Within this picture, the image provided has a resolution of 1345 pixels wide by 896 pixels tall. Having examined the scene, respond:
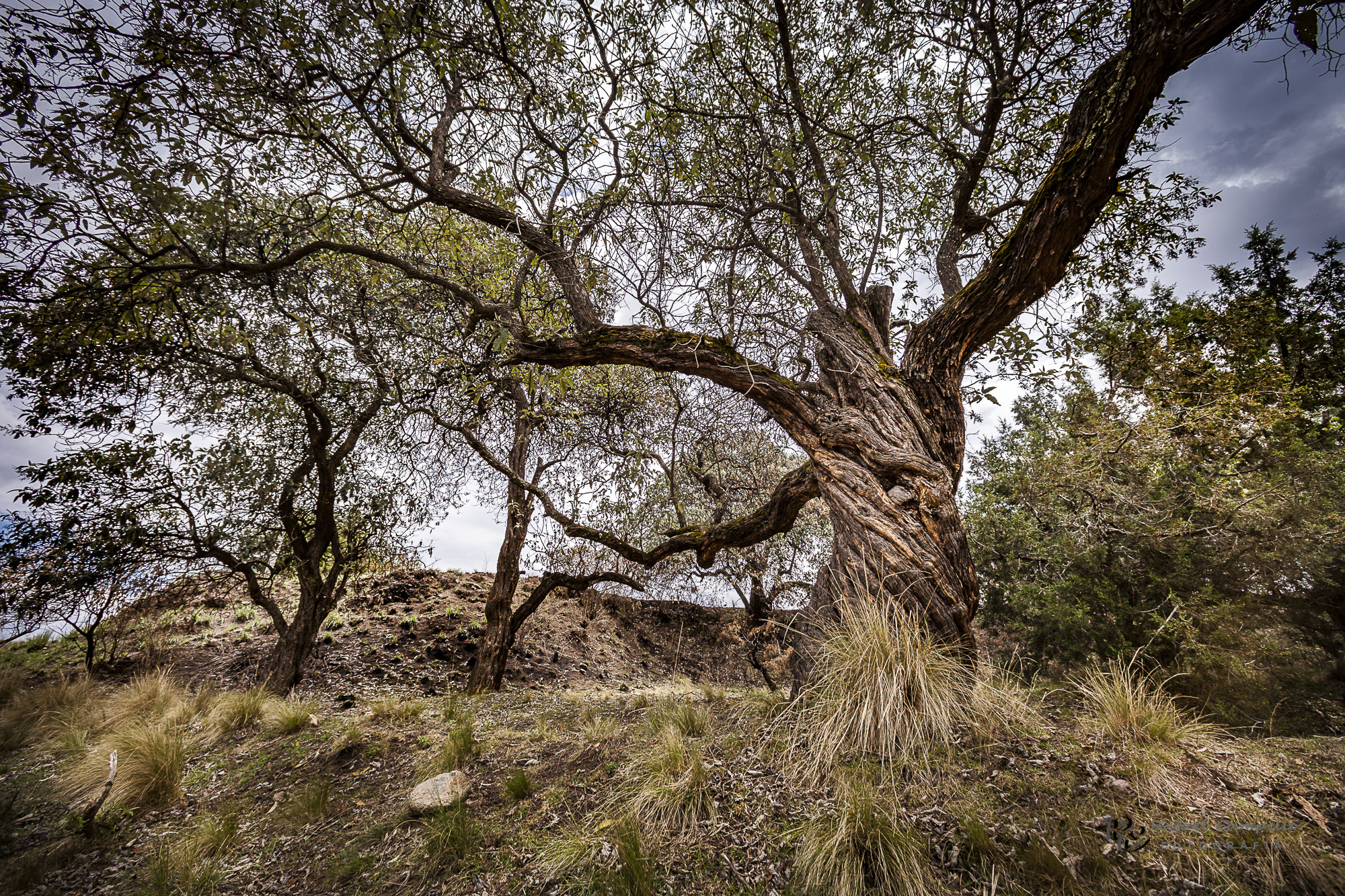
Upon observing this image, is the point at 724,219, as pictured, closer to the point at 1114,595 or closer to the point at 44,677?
the point at 1114,595

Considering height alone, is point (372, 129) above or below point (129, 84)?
above

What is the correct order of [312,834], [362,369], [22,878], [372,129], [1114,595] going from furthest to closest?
[1114,595] < [362,369] < [372,129] < [312,834] < [22,878]

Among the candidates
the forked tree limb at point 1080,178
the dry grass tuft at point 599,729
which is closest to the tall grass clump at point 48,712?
the dry grass tuft at point 599,729

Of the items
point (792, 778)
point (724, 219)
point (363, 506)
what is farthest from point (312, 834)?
point (724, 219)

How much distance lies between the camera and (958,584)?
10.9ft

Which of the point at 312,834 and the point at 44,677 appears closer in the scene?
the point at 312,834

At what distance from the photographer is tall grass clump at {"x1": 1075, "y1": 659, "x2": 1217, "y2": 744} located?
2.33 meters

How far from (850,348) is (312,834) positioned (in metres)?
5.82

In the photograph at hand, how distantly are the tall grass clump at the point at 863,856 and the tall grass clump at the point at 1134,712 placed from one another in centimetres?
139

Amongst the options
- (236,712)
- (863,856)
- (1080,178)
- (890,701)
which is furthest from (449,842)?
(1080,178)

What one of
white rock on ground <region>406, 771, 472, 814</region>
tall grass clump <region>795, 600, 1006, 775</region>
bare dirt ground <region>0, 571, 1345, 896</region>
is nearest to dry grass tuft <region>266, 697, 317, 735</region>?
bare dirt ground <region>0, 571, 1345, 896</region>

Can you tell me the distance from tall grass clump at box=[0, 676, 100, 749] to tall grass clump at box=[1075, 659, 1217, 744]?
373 inches

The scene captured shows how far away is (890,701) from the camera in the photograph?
2.50 meters

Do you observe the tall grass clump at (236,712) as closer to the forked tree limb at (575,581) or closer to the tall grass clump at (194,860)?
the tall grass clump at (194,860)
